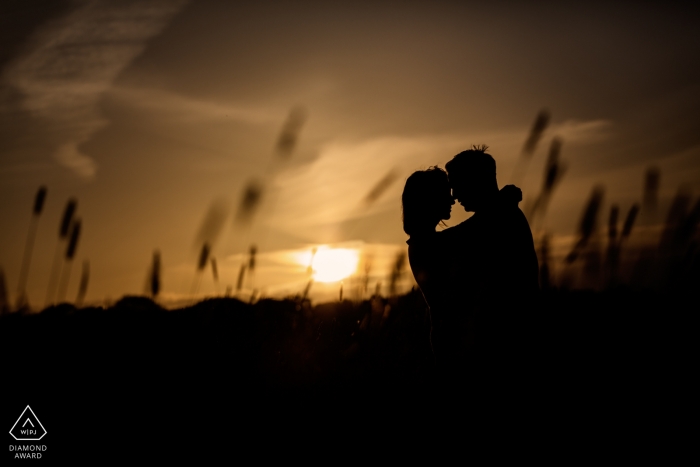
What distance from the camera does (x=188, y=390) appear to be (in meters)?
3.68

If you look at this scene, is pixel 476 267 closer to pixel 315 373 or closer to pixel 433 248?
pixel 433 248

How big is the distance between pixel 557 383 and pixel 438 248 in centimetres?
143

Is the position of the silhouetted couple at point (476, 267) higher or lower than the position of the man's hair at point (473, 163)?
lower

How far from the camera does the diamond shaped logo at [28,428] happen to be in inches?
128

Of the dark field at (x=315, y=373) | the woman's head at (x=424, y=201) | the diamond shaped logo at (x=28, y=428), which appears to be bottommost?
the diamond shaped logo at (x=28, y=428)

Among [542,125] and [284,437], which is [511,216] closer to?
[542,125]

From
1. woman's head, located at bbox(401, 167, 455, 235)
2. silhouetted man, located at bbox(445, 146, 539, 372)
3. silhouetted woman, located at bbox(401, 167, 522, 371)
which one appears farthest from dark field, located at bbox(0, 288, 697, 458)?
woman's head, located at bbox(401, 167, 455, 235)

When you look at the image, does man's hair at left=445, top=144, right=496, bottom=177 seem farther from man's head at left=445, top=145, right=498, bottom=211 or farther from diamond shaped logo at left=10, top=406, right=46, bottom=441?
diamond shaped logo at left=10, top=406, right=46, bottom=441

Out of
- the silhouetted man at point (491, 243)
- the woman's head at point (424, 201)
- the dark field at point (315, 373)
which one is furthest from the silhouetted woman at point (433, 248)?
Result: the dark field at point (315, 373)

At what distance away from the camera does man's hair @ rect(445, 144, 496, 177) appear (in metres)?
3.15

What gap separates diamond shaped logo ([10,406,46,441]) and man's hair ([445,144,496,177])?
2.75 m

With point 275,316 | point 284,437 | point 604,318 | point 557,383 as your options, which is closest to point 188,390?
point 284,437

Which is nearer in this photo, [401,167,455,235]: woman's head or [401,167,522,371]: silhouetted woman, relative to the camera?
[401,167,522,371]: silhouetted woman

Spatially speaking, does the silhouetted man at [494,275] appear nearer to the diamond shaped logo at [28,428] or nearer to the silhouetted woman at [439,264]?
the silhouetted woman at [439,264]
